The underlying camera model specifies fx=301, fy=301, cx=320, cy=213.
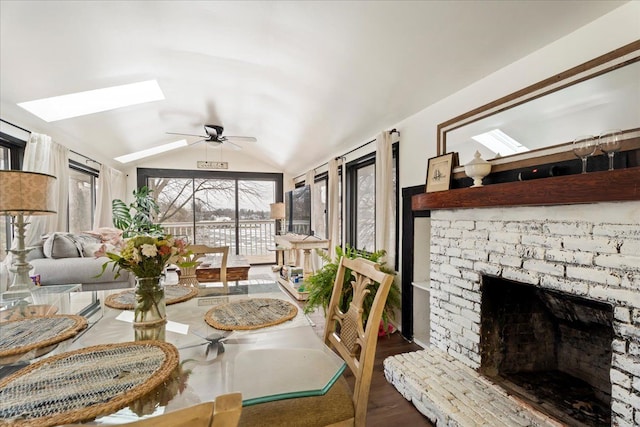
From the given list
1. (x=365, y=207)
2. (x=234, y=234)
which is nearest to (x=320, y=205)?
(x=365, y=207)

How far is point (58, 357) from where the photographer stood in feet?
3.21

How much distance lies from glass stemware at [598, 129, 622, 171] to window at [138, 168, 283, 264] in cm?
614

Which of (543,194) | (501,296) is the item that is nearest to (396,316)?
(501,296)

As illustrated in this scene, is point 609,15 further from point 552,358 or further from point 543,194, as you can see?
point 552,358

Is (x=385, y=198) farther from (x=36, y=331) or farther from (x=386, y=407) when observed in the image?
(x=36, y=331)

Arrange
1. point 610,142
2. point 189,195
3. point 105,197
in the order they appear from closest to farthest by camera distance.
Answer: point 610,142, point 105,197, point 189,195

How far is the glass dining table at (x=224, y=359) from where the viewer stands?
85cm

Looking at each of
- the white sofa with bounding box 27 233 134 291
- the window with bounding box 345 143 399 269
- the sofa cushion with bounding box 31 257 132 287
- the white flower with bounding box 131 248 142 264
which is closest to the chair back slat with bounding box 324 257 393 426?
the white flower with bounding box 131 248 142 264

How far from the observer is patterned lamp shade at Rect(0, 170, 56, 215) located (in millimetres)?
1873

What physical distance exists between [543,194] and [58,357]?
2042 millimetres

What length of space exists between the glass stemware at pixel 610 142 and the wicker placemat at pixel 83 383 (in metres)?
1.89

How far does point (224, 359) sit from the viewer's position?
3.50 feet

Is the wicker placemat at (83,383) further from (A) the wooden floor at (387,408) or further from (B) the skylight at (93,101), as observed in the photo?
(B) the skylight at (93,101)

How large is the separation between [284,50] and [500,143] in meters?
1.70
